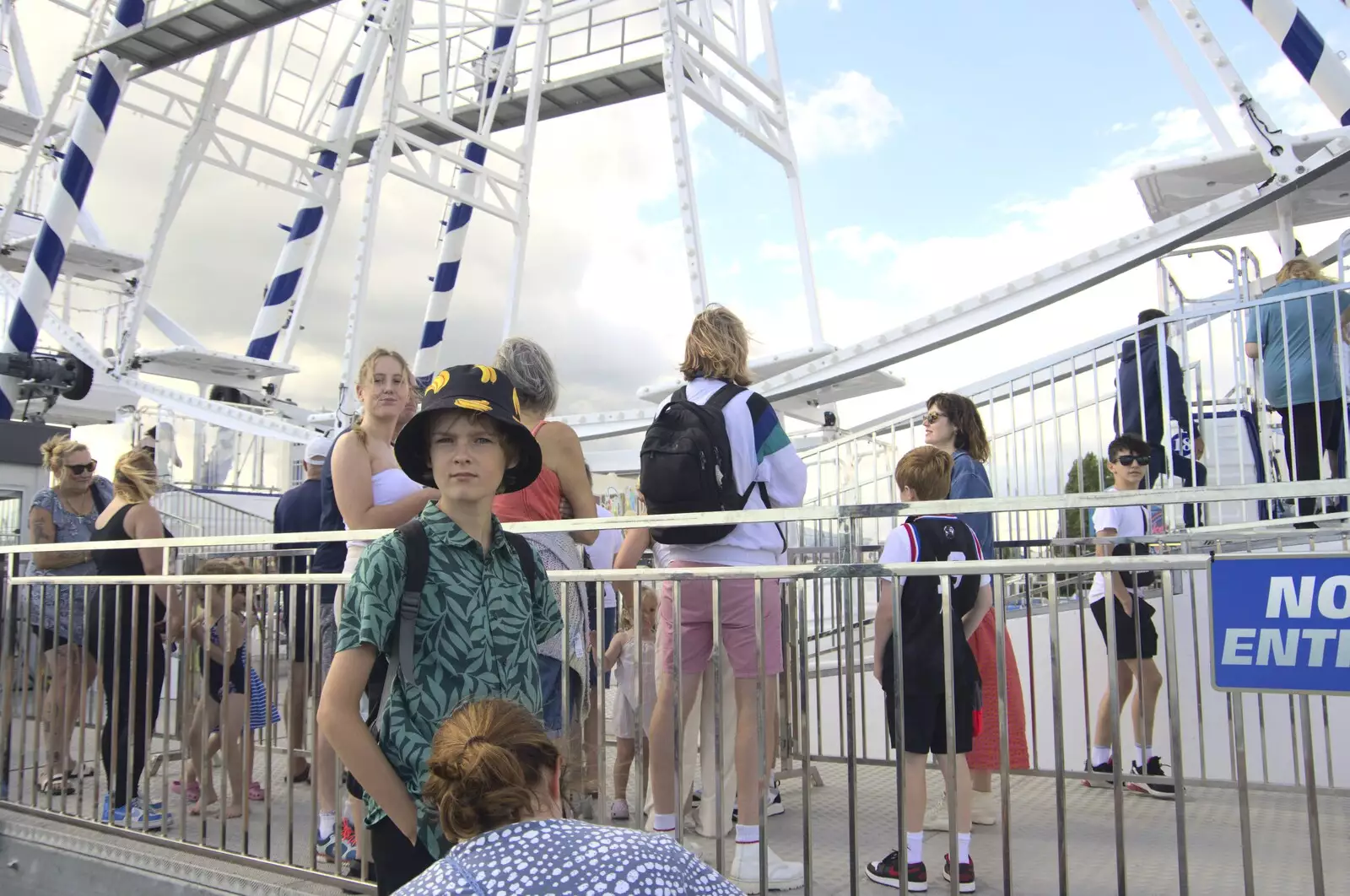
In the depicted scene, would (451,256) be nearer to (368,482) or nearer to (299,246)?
(299,246)

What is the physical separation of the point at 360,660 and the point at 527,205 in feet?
47.7

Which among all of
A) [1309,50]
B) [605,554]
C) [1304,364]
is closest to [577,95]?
[1309,50]

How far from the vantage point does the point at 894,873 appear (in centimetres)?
349

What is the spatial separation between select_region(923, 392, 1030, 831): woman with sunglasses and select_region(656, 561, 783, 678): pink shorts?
96cm

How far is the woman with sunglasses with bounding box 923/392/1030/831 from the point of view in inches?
171

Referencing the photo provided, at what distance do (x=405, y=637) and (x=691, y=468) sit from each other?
157 cm

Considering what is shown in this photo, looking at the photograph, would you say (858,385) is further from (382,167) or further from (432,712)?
(432,712)

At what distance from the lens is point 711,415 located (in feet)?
11.6

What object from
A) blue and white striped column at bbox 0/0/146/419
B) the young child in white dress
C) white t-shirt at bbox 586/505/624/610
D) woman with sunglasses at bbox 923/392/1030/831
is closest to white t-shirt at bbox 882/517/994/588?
woman with sunglasses at bbox 923/392/1030/831

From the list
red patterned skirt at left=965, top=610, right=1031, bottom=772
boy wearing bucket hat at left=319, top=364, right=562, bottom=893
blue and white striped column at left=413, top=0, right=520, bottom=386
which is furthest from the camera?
blue and white striped column at left=413, top=0, right=520, bottom=386

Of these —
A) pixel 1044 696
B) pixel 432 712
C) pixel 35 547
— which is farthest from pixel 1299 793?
pixel 35 547

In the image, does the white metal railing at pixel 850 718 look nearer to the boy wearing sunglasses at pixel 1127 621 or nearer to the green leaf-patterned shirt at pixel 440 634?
the boy wearing sunglasses at pixel 1127 621

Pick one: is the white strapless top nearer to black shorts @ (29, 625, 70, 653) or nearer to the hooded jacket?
black shorts @ (29, 625, 70, 653)

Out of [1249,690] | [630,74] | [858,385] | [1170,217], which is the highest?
[630,74]
